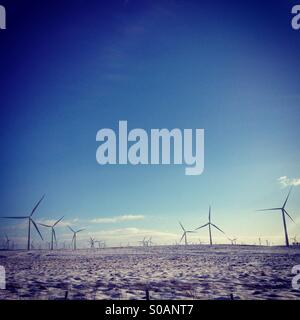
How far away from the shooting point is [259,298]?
10422 mm

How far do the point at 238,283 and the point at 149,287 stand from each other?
13.5 ft

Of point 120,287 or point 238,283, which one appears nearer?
A: point 120,287

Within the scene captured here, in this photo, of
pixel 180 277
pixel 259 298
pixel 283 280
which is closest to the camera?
pixel 259 298
